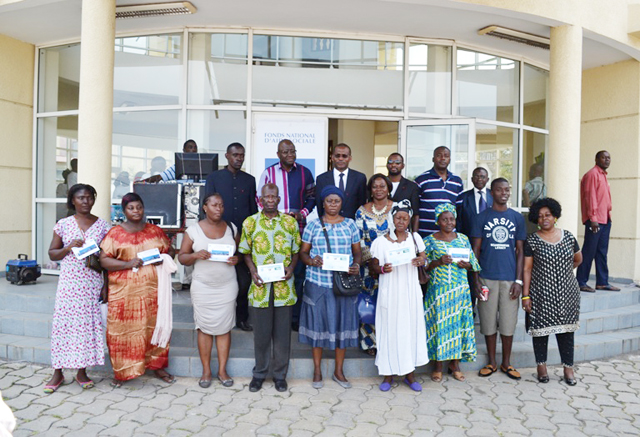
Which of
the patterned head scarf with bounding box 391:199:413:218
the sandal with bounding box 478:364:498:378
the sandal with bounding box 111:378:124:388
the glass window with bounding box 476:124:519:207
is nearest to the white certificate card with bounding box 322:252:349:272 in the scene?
the patterned head scarf with bounding box 391:199:413:218

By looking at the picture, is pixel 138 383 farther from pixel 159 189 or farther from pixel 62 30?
pixel 62 30

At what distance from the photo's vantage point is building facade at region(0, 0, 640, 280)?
6.37 metres

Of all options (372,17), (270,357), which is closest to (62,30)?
(372,17)

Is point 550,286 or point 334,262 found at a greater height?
point 334,262

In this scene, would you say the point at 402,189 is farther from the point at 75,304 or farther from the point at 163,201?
the point at 75,304

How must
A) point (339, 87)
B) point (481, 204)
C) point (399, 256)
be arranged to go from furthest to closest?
point (339, 87) → point (481, 204) → point (399, 256)

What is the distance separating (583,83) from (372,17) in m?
4.07

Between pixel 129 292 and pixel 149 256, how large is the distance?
0.35 meters

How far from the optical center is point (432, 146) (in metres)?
7.50

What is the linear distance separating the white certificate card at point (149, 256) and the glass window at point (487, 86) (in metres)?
5.22

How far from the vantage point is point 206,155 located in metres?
5.41

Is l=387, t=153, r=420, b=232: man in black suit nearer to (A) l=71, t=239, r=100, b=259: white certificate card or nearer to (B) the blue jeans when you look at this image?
(A) l=71, t=239, r=100, b=259: white certificate card

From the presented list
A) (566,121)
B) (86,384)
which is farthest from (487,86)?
(86,384)

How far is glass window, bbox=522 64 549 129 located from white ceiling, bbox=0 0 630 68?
0.82 meters
